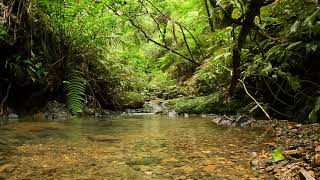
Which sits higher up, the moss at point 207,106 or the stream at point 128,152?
the moss at point 207,106

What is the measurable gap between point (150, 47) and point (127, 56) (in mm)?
6486

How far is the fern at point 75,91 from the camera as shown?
6965 mm

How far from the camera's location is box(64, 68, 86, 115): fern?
6.96 meters

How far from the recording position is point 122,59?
28.6 feet

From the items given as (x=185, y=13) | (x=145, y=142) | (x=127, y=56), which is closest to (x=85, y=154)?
(x=145, y=142)

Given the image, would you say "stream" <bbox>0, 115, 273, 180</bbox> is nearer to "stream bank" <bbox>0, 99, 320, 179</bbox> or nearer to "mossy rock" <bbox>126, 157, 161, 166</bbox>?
"mossy rock" <bbox>126, 157, 161, 166</bbox>

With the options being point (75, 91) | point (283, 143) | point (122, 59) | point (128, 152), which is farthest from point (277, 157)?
point (122, 59)

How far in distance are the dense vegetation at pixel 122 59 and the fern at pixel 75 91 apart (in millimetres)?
19

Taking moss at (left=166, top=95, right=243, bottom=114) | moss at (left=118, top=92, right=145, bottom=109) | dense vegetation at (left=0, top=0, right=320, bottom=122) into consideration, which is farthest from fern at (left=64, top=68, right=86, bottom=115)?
moss at (left=166, top=95, right=243, bottom=114)

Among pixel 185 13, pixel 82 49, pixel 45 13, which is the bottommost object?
pixel 82 49

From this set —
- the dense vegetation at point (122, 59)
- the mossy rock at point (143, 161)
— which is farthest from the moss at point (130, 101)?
the mossy rock at point (143, 161)

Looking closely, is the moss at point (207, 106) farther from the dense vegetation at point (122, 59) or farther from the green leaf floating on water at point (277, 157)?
the green leaf floating on water at point (277, 157)

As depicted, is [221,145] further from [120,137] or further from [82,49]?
[82,49]

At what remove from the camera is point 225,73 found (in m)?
7.05
